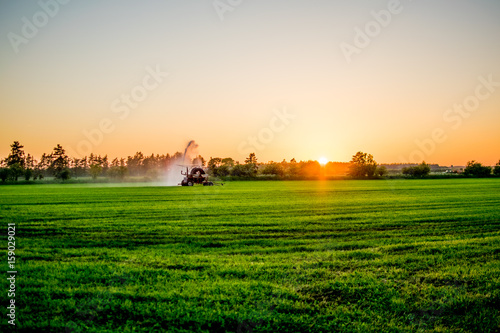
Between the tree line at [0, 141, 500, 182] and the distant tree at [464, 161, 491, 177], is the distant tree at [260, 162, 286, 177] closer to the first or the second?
the tree line at [0, 141, 500, 182]

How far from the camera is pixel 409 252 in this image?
35.4ft

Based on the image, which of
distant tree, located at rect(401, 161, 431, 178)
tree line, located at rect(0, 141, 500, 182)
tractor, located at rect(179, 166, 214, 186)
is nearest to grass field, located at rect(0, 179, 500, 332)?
tractor, located at rect(179, 166, 214, 186)

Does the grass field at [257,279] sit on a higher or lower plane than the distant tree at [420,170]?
lower

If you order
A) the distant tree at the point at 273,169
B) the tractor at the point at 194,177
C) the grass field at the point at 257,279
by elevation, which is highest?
the distant tree at the point at 273,169

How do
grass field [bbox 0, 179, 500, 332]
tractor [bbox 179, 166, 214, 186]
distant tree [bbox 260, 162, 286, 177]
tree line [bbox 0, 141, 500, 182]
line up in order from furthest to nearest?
distant tree [bbox 260, 162, 286, 177] < tree line [bbox 0, 141, 500, 182] < tractor [bbox 179, 166, 214, 186] < grass field [bbox 0, 179, 500, 332]

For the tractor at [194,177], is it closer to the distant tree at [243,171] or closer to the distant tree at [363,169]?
the distant tree at [243,171]

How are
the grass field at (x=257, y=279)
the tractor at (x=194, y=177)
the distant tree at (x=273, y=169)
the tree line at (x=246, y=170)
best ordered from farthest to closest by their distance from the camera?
the distant tree at (x=273, y=169) → the tree line at (x=246, y=170) → the tractor at (x=194, y=177) → the grass field at (x=257, y=279)

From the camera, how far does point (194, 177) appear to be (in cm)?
5756

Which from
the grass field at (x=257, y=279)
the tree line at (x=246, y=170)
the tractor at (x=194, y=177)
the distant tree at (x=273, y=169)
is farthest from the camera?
the distant tree at (x=273, y=169)

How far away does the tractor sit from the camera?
57.1m

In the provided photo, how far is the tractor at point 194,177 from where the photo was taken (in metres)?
57.1

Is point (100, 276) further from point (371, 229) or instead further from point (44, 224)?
point (371, 229)

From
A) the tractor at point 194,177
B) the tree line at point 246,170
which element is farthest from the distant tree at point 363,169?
the tractor at point 194,177

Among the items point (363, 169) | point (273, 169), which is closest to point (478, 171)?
point (363, 169)
